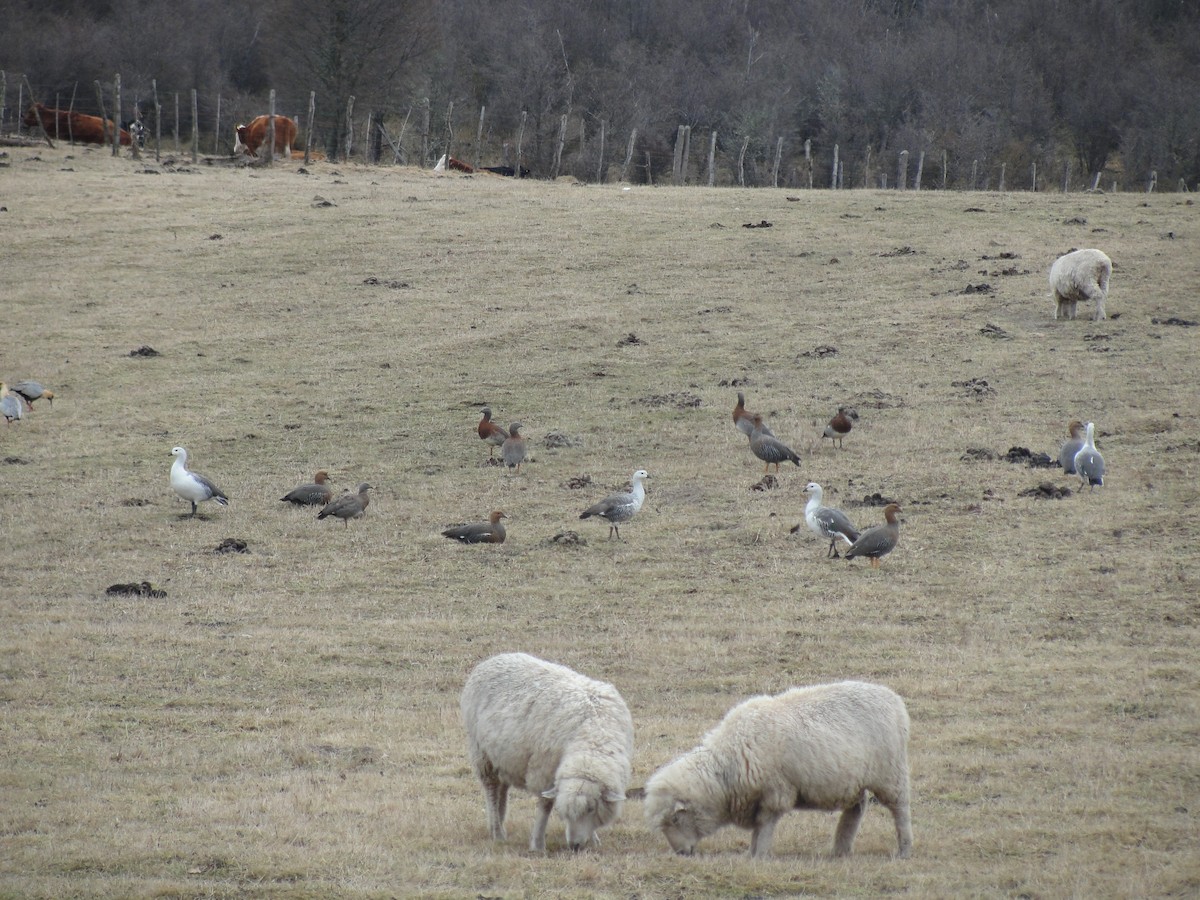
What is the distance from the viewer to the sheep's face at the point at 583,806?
829 cm

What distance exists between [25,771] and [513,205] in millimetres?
31965

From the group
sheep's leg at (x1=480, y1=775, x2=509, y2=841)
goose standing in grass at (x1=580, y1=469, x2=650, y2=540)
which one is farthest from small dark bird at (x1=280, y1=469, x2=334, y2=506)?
sheep's leg at (x1=480, y1=775, x2=509, y2=841)

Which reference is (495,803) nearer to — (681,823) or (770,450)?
(681,823)

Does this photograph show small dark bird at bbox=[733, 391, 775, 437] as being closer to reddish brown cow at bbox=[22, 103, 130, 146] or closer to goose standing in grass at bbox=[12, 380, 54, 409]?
goose standing in grass at bbox=[12, 380, 54, 409]

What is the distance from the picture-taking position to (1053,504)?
696 inches

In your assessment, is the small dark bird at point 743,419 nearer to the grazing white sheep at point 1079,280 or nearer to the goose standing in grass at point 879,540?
the goose standing in grass at point 879,540

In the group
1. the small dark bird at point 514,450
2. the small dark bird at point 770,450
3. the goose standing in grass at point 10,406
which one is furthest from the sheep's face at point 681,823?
the goose standing in grass at point 10,406

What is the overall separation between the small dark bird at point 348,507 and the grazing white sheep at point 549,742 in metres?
8.68

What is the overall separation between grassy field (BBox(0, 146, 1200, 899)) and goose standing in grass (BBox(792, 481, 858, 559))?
271mm

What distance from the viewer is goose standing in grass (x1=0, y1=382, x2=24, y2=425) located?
22500 millimetres

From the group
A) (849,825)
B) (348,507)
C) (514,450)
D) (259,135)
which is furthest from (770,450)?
(259,135)

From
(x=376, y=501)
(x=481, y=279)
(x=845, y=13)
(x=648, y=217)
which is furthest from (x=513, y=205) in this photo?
(x=845, y=13)

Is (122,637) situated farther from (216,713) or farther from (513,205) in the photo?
(513,205)

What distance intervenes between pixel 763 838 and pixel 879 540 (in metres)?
7.43
